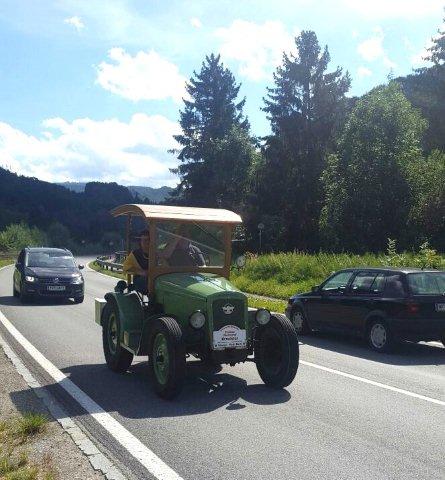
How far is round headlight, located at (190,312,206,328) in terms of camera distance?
681cm

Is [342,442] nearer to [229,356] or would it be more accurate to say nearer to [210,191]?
[229,356]

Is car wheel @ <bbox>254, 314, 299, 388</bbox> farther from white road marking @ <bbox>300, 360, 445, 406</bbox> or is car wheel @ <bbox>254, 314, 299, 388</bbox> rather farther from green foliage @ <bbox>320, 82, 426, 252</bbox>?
green foliage @ <bbox>320, 82, 426, 252</bbox>

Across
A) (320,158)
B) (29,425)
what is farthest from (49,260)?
(320,158)

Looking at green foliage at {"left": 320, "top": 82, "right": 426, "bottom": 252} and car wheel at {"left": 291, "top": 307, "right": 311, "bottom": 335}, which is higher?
green foliage at {"left": 320, "top": 82, "right": 426, "bottom": 252}

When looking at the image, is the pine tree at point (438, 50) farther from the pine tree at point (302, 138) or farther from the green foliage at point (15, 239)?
the green foliage at point (15, 239)

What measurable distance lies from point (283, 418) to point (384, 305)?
5.06 m

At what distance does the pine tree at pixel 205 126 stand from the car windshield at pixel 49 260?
35.1 meters

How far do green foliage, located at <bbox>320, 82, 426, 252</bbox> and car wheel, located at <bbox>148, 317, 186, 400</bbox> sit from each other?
3072 centimetres

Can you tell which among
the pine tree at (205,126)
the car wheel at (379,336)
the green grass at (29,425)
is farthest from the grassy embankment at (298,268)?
the pine tree at (205,126)

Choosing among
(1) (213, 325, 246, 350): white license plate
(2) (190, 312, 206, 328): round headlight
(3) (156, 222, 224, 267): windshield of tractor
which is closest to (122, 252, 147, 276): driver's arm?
(3) (156, 222, 224, 267): windshield of tractor

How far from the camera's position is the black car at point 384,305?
33.5ft

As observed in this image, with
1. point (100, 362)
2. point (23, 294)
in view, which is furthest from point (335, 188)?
point (100, 362)

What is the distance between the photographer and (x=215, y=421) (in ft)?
19.5

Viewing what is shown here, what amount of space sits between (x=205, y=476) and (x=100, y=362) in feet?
16.1
